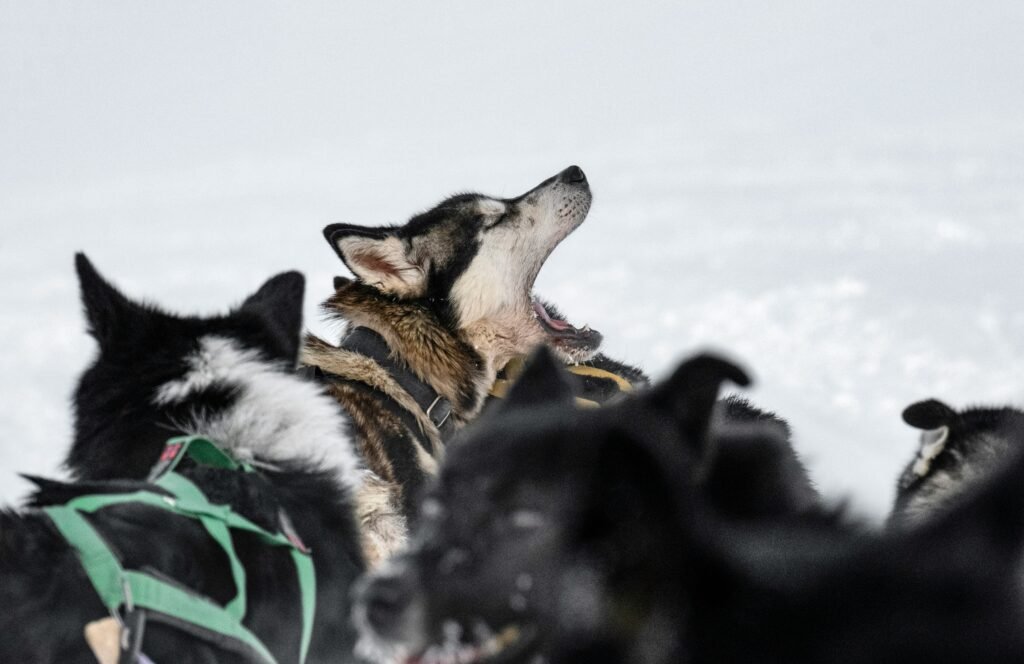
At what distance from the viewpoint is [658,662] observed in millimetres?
1155

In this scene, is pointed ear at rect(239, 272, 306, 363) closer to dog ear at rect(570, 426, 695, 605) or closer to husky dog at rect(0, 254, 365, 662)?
husky dog at rect(0, 254, 365, 662)

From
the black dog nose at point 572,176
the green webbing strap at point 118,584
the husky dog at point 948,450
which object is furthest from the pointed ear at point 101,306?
the black dog nose at point 572,176

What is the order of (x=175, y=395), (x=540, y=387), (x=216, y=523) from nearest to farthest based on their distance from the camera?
1. (x=540, y=387)
2. (x=216, y=523)
3. (x=175, y=395)

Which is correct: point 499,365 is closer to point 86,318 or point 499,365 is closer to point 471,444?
point 86,318

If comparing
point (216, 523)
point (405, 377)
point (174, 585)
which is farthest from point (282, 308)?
point (405, 377)

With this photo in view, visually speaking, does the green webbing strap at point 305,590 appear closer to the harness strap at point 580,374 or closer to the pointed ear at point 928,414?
the harness strap at point 580,374

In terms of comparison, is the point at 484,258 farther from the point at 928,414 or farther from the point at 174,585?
the point at 174,585

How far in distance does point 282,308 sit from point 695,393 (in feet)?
5.15

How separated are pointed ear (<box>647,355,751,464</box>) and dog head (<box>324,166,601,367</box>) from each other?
264 centimetres

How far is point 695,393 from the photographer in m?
1.23

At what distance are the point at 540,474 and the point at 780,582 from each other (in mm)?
291

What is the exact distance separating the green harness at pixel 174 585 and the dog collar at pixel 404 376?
142cm

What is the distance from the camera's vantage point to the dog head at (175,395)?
7.30 feet

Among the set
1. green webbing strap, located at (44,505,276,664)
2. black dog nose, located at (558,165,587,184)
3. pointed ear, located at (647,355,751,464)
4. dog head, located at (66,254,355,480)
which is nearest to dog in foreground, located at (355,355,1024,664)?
pointed ear, located at (647,355,751,464)
